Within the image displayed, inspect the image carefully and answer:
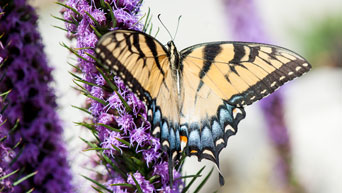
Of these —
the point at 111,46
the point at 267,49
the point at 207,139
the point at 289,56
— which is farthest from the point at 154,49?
the point at 289,56

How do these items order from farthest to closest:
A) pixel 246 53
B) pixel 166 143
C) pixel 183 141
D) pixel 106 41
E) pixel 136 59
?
pixel 246 53, pixel 183 141, pixel 136 59, pixel 166 143, pixel 106 41

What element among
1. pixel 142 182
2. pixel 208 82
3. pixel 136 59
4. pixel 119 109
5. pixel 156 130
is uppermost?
pixel 136 59

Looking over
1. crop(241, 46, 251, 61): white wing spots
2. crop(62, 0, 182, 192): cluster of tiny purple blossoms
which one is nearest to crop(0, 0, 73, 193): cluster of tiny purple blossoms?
crop(62, 0, 182, 192): cluster of tiny purple blossoms

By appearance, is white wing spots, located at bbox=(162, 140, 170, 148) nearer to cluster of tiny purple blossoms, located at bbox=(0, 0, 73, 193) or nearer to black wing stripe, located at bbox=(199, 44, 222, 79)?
black wing stripe, located at bbox=(199, 44, 222, 79)

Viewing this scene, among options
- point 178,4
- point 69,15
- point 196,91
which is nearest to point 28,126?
point 69,15

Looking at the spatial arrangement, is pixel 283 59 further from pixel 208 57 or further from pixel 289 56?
pixel 208 57
